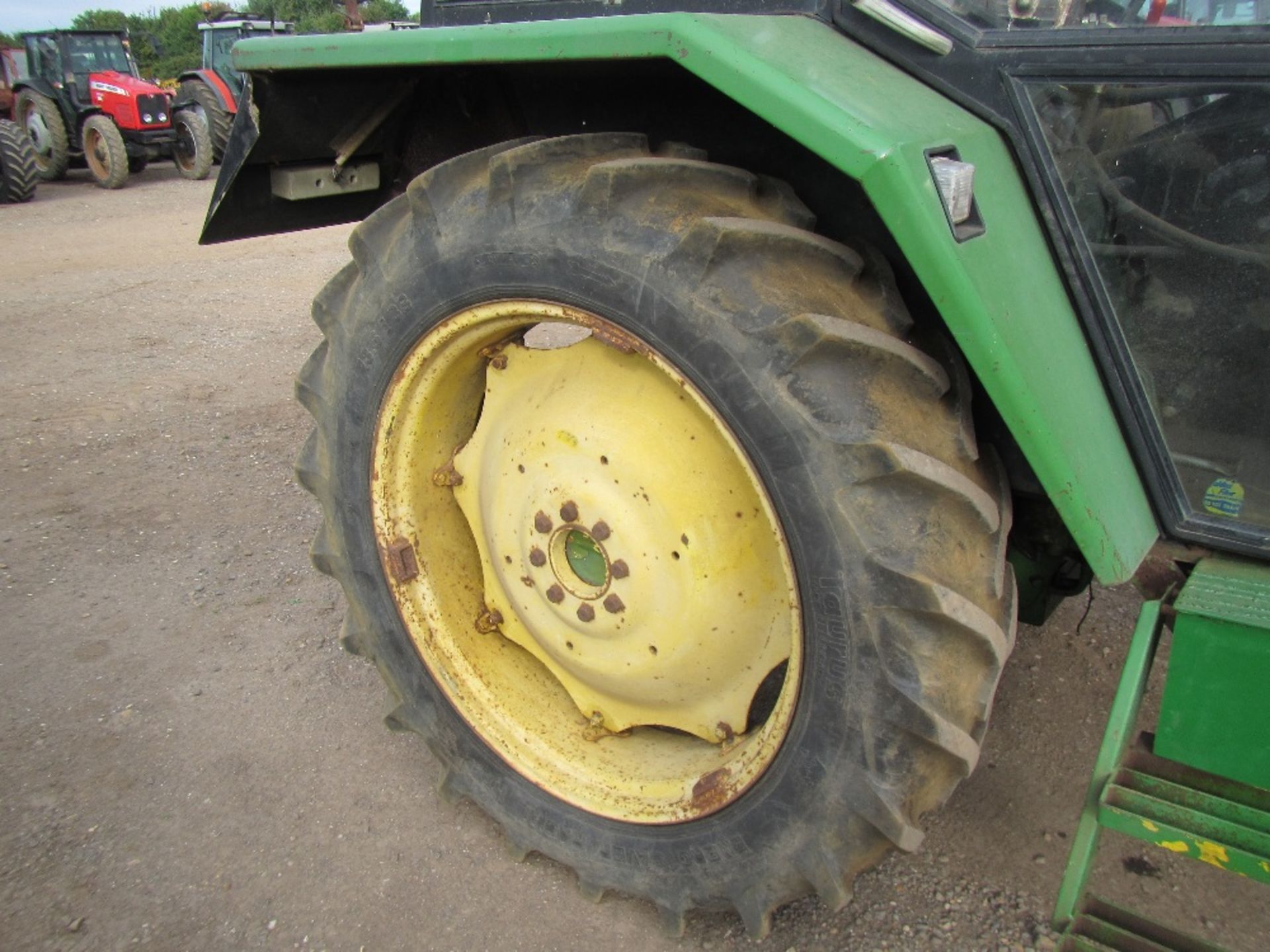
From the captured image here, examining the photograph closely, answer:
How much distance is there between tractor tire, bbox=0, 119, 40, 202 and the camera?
1070 centimetres

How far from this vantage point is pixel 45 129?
12.1 meters

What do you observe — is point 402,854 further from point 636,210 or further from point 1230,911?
point 1230,911

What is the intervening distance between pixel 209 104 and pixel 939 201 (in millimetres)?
13863

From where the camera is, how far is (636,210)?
4.75 ft

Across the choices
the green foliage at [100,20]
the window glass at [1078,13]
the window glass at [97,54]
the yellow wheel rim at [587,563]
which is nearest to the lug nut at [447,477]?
the yellow wheel rim at [587,563]

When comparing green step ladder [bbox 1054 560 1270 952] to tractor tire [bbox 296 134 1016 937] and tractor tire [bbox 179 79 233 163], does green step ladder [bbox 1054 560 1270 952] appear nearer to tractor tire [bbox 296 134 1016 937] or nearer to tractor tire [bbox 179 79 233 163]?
tractor tire [bbox 296 134 1016 937]

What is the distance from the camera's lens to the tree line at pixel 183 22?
25312 millimetres

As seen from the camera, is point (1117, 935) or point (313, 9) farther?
point (313, 9)

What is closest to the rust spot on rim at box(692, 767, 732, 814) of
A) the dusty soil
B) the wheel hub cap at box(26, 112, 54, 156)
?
the dusty soil

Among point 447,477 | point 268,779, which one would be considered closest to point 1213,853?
point 447,477

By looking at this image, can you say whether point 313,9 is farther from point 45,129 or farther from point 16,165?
point 16,165

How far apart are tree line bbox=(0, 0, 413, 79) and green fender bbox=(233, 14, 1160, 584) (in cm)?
2231

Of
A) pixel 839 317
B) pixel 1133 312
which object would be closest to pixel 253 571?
pixel 839 317

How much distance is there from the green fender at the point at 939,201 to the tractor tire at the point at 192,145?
12.8 metres
